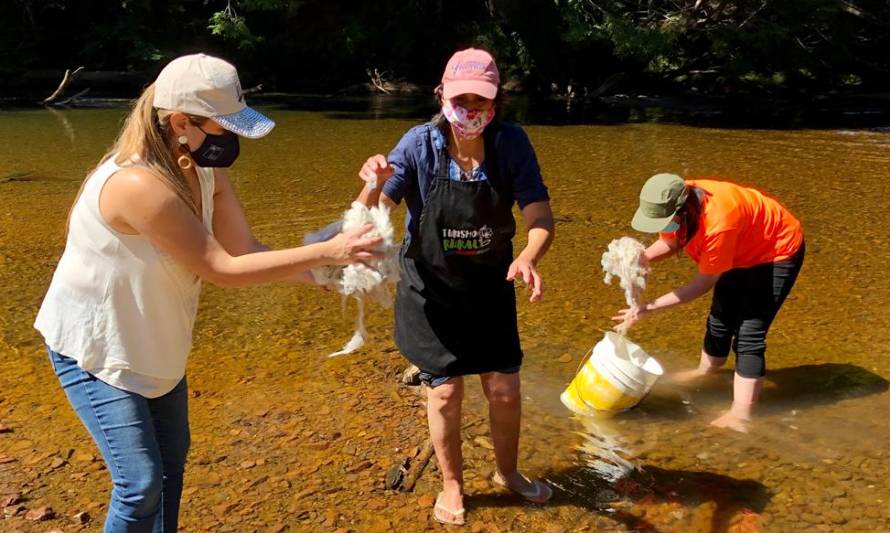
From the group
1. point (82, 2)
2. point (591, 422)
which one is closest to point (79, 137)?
point (591, 422)

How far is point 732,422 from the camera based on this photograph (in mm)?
4137

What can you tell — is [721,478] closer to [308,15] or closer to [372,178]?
[372,178]

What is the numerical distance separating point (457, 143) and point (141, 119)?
44.9 inches

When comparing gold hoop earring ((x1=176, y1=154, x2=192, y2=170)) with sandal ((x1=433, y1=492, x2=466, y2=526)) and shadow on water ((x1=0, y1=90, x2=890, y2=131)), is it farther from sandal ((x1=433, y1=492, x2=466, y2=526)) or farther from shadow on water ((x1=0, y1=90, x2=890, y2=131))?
shadow on water ((x1=0, y1=90, x2=890, y2=131))

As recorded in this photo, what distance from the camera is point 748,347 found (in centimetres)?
405

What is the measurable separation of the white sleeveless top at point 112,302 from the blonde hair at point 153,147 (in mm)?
59

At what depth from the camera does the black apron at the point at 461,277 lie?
2957mm

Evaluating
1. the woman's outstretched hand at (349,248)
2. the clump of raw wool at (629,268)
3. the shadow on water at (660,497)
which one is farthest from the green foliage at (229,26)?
the woman's outstretched hand at (349,248)

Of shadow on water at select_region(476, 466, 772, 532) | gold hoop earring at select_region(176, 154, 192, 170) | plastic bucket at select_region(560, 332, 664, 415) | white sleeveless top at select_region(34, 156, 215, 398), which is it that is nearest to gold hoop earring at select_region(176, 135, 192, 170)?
gold hoop earring at select_region(176, 154, 192, 170)

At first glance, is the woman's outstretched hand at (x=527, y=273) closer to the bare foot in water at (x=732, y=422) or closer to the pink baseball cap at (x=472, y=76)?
the pink baseball cap at (x=472, y=76)

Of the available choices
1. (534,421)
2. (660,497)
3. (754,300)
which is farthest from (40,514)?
(754,300)

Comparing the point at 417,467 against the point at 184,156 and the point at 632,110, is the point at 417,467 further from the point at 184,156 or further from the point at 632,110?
the point at 632,110

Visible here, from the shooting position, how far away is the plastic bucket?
3.97 metres

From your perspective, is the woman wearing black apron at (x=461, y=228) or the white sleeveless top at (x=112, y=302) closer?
the white sleeveless top at (x=112, y=302)
